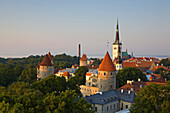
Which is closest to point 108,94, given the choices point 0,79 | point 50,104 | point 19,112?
point 50,104

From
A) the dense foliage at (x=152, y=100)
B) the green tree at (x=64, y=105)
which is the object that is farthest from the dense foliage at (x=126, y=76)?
the green tree at (x=64, y=105)

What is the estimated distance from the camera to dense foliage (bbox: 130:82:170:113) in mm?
22531

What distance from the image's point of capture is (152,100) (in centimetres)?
2278

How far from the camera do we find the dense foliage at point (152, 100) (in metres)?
22.5

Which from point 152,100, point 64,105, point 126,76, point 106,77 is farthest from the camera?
point 126,76

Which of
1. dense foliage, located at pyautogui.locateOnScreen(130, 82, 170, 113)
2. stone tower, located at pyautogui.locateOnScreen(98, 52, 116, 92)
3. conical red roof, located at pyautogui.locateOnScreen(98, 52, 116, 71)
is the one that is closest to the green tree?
dense foliage, located at pyautogui.locateOnScreen(130, 82, 170, 113)

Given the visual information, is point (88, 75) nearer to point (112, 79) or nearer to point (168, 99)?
point (112, 79)

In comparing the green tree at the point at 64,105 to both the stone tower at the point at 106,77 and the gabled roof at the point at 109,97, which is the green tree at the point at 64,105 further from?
the stone tower at the point at 106,77

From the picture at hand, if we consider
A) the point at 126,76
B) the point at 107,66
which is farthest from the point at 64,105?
the point at 126,76

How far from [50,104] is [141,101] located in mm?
10875

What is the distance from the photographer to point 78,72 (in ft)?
204

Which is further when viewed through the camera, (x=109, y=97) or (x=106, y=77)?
(x=106, y=77)

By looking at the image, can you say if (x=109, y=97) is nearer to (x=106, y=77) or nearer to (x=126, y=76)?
(x=106, y=77)

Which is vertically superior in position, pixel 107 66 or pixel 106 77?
pixel 107 66
